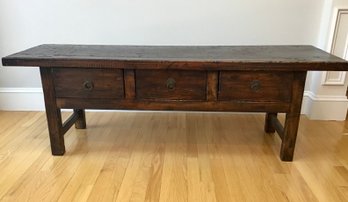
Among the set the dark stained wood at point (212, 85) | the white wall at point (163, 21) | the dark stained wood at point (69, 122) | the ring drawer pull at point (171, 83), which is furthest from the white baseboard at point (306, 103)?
the ring drawer pull at point (171, 83)

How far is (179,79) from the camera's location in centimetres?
149

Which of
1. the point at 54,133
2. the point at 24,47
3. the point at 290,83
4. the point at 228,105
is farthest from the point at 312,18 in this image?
the point at 24,47

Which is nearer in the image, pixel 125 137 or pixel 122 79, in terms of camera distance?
pixel 122 79

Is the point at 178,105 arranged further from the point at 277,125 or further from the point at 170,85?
the point at 277,125

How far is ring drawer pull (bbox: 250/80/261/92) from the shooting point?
1.47m

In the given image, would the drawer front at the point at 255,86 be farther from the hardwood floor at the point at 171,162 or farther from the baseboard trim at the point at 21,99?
the baseboard trim at the point at 21,99

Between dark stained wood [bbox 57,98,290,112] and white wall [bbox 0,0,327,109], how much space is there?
0.73 metres

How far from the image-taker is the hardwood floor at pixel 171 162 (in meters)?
1.38

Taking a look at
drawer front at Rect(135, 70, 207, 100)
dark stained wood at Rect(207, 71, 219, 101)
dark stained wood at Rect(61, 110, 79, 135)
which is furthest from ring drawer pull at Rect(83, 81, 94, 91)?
dark stained wood at Rect(207, 71, 219, 101)

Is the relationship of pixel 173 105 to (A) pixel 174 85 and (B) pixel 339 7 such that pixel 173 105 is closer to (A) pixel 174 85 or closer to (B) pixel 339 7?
(A) pixel 174 85

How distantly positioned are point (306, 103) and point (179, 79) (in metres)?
1.29

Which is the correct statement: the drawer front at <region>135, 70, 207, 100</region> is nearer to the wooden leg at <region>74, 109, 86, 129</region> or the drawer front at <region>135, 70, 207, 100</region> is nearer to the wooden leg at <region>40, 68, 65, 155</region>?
the wooden leg at <region>40, 68, 65, 155</region>

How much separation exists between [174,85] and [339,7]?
4.32 feet

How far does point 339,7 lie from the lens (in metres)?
1.93
